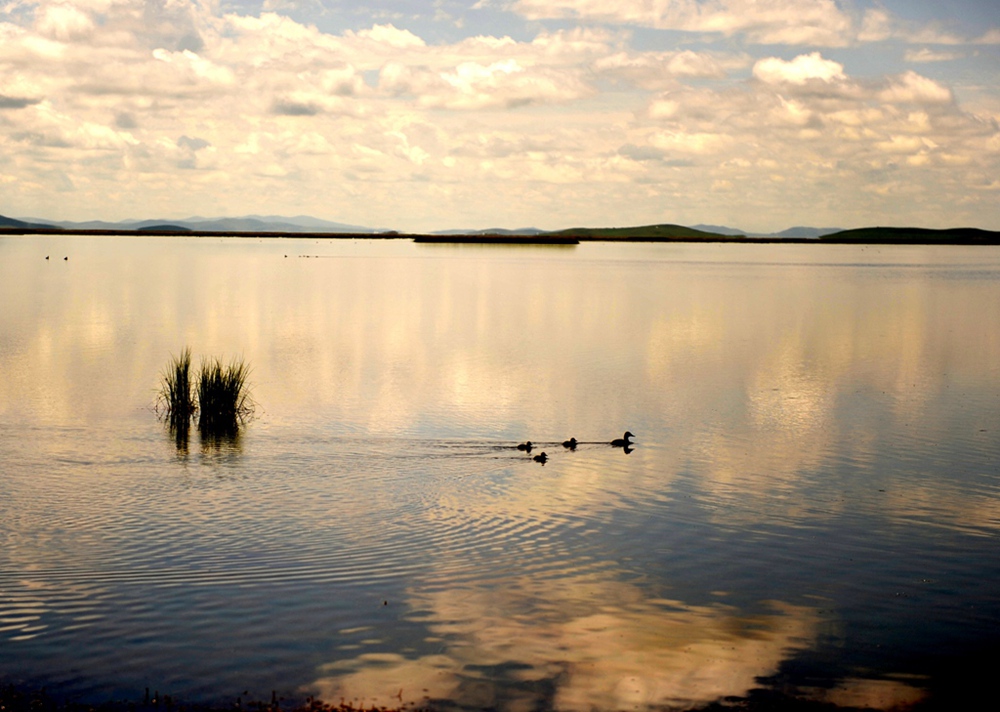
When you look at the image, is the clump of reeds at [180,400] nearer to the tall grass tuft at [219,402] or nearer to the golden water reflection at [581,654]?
the tall grass tuft at [219,402]

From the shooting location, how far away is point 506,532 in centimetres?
1709

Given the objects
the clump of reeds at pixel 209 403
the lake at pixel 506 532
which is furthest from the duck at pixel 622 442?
the clump of reeds at pixel 209 403

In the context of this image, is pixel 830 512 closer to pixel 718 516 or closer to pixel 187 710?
pixel 718 516

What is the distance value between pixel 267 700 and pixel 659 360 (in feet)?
109

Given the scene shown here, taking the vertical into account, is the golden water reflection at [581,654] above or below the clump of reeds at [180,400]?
below

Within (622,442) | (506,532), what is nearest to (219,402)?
(622,442)

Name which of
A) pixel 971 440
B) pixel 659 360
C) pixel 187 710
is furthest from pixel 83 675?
pixel 659 360

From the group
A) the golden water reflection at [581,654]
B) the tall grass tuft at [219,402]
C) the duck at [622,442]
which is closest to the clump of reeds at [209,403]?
the tall grass tuft at [219,402]

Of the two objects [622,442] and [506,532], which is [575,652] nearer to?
[506,532]

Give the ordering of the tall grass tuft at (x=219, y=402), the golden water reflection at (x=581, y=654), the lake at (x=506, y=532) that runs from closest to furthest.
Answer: the golden water reflection at (x=581, y=654)
the lake at (x=506, y=532)
the tall grass tuft at (x=219, y=402)

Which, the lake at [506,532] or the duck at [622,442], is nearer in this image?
the lake at [506,532]

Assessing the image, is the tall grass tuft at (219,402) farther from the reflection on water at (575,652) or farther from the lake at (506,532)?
the reflection on water at (575,652)

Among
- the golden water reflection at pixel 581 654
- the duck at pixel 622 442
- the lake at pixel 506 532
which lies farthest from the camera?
the duck at pixel 622 442

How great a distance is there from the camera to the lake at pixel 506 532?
455 inches
